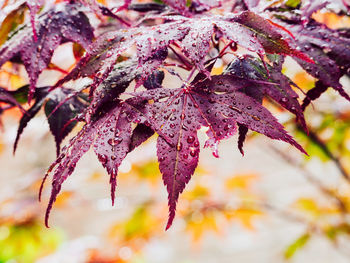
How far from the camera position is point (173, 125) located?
0.42 meters

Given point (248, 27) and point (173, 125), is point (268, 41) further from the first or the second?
point (173, 125)

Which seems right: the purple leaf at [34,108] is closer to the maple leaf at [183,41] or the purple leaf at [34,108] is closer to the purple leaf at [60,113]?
the purple leaf at [60,113]

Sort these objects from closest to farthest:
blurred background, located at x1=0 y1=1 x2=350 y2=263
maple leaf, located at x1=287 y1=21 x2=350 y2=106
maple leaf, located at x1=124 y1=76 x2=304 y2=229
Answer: maple leaf, located at x1=124 y1=76 x2=304 y2=229, maple leaf, located at x1=287 y1=21 x2=350 y2=106, blurred background, located at x1=0 y1=1 x2=350 y2=263

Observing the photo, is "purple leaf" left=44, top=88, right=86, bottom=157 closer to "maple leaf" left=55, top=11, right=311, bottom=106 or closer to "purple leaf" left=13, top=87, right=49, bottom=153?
"purple leaf" left=13, top=87, right=49, bottom=153

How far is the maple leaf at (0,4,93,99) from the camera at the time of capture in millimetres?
537

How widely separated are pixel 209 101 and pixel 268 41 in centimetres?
10

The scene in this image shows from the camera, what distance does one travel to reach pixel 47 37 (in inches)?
22.2

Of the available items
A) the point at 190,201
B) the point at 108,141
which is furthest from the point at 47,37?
the point at 190,201

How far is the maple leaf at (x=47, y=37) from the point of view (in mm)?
537

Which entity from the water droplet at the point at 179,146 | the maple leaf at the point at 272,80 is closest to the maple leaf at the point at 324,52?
the maple leaf at the point at 272,80

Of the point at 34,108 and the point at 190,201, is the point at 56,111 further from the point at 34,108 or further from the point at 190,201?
the point at 190,201

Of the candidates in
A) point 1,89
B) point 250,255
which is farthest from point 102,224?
point 1,89

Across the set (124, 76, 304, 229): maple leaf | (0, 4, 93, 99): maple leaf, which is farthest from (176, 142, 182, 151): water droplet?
(0, 4, 93, 99): maple leaf

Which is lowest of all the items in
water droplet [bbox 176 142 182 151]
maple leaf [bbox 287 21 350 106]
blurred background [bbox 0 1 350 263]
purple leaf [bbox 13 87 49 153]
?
blurred background [bbox 0 1 350 263]
